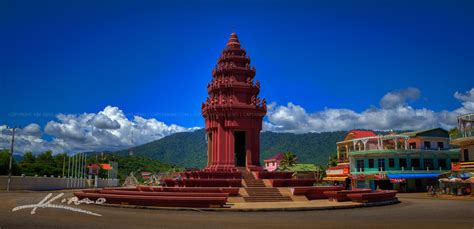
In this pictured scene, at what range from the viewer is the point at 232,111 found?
35.4 m

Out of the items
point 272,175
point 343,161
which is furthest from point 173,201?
point 343,161

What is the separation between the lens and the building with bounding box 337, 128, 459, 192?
180 feet

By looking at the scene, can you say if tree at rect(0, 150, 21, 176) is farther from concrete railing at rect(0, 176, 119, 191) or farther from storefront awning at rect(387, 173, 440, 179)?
storefront awning at rect(387, 173, 440, 179)

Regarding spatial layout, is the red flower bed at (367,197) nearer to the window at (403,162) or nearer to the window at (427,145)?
the window at (403,162)

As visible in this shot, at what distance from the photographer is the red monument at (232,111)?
35.4 metres

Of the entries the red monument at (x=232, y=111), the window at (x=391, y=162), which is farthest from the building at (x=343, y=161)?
the red monument at (x=232, y=111)

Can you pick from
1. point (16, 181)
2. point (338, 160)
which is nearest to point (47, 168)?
point (16, 181)

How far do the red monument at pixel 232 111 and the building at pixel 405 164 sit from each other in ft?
83.5

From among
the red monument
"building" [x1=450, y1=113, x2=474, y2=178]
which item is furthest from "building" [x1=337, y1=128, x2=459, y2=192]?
the red monument

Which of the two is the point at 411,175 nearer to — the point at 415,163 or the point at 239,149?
the point at 415,163

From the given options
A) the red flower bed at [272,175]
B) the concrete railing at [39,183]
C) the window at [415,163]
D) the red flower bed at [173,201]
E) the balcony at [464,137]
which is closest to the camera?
the red flower bed at [173,201]

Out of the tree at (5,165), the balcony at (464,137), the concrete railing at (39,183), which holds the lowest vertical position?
the concrete railing at (39,183)

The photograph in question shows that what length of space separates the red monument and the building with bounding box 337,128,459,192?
25.4 metres

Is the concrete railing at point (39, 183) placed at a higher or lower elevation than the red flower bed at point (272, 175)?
lower
